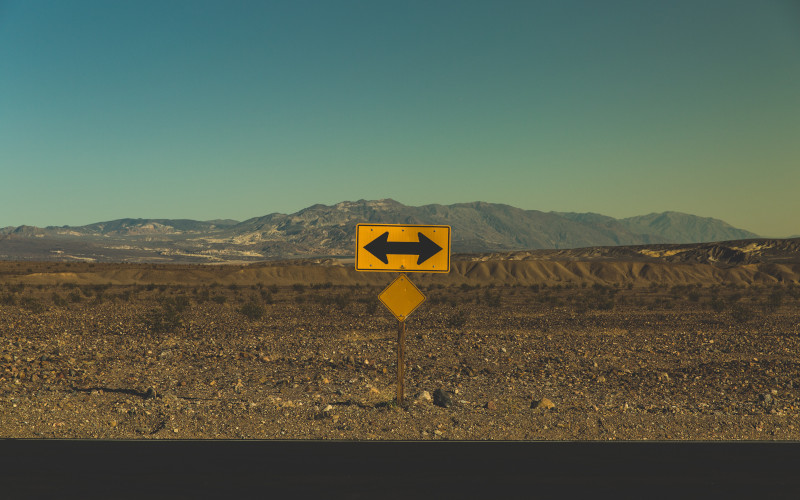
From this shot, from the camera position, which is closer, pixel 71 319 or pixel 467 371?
pixel 467 371

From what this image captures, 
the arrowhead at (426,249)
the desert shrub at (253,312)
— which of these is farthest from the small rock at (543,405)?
the desert shrub at (253,312)

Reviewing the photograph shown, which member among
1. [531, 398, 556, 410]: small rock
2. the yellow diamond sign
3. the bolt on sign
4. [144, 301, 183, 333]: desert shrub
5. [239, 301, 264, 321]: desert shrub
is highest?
the bolt on sign

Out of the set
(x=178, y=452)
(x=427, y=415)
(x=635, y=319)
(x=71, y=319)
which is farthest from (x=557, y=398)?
(x=71, y=319)

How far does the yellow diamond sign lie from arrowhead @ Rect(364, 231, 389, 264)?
49cm

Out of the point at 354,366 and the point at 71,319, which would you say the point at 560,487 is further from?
the point at 71,319

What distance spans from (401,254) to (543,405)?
3772mm

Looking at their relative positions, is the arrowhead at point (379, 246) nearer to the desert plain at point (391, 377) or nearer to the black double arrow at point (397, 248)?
the black double arrow at point (397, 248)

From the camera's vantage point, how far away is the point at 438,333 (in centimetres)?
2414

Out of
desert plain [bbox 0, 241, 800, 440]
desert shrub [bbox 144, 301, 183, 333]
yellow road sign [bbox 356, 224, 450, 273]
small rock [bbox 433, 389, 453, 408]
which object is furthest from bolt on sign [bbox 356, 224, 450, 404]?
desert shrub [bbox 144, 301, 183, 333]

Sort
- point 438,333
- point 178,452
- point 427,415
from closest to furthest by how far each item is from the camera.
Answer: point 178,452, point 427,415, point 438,333

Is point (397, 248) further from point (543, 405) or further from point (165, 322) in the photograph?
point (165, 322)

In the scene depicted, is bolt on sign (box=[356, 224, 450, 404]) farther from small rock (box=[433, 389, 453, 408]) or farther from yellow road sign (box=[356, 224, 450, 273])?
small rock (box=[433, 389, 453, 408])

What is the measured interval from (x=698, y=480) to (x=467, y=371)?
906cm

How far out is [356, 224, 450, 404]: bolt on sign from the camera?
10625mm
